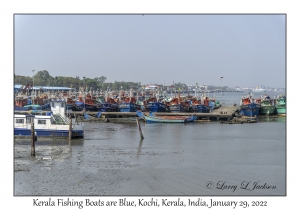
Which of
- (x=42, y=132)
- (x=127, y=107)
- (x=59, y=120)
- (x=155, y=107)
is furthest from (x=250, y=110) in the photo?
(x=42, y=132)

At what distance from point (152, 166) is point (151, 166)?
0.05m

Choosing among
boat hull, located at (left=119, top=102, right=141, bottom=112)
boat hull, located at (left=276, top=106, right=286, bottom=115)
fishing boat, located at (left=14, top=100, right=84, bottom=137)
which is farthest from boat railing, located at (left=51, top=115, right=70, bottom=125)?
boat hull, located at (left=276, top=106, right=286, bottom=115)

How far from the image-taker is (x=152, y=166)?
20188 millimetres

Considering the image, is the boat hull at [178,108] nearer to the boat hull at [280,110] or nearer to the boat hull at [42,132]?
the boat hull at [280,110]

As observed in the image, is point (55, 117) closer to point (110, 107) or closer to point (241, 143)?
point (241, 143)

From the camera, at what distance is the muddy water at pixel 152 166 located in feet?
53.4

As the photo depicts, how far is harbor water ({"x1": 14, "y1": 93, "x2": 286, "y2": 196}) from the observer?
16.3 metres

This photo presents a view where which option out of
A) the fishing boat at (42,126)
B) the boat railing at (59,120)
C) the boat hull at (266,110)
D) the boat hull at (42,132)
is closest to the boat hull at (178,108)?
the boat hull at (266,110)

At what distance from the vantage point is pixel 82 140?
28.2 m

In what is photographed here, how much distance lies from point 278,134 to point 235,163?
47.0 feet

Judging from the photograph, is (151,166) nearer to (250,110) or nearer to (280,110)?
(250,110)

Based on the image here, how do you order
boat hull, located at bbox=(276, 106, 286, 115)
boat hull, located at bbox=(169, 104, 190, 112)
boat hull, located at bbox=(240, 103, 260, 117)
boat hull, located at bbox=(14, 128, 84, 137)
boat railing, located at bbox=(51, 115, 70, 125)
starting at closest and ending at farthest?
boat hull, located at bbox=(14, 128, 84, 137)
boat railing, located at bbox=(51, 115, 70, 125)
boat hull, located at bbox=(240, 103, 260, 117)
boat hull, located at bbox=(169, 104, 190, 112)
boat hull, located at bbox=(276, 106, 286, 115)

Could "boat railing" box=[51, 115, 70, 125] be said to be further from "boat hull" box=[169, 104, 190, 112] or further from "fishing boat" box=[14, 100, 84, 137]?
"boat hull" box=[169, 104, 190, 112]
